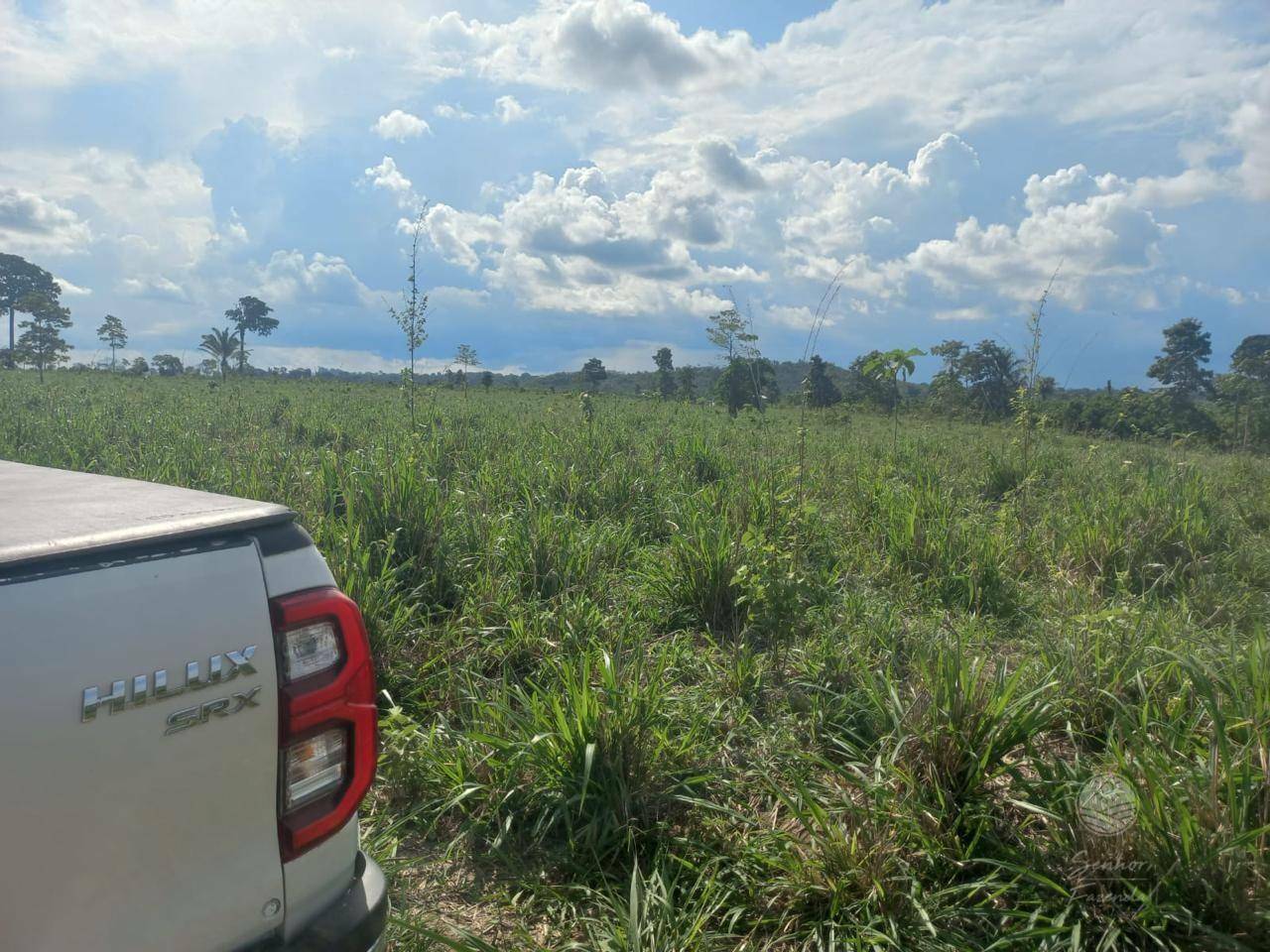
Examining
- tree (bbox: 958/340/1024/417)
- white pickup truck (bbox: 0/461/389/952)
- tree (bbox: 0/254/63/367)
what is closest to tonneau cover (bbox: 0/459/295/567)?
white pickup truck (bbox: 0/461/389/952)

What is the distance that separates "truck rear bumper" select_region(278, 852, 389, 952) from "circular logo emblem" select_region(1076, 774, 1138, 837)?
5.71 feet

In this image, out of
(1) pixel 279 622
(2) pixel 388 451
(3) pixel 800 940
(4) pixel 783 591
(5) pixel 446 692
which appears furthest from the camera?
(2) pixel 388 451

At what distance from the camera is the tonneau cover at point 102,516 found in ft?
3.20

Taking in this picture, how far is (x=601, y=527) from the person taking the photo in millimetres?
4621

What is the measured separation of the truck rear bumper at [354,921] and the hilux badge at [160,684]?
448mm

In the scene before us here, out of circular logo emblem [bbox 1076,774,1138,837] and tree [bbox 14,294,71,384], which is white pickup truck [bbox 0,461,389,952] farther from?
tree [bbox 14,294,71,384]

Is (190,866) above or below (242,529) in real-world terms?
below

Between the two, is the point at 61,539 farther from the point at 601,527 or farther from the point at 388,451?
the point at 388,451

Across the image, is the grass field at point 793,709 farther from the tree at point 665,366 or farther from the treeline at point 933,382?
the tree at point 665,366

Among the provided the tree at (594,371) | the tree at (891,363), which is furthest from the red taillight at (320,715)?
the tree at (594,371)

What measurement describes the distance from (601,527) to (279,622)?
11.6 ft

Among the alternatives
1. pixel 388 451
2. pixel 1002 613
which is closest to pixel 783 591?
pixel 1002 613

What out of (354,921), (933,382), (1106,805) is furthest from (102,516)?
(933,382)

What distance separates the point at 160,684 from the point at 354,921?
55 cm
